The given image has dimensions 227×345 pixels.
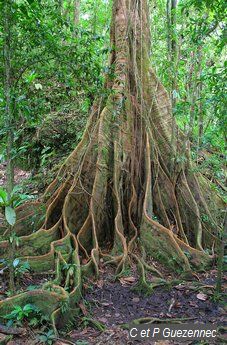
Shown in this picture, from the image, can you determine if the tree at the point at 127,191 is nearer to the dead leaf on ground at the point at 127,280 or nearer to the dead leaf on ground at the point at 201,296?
the dead leaf on ground at the point at 127,280

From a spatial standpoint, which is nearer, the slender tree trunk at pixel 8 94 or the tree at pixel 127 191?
the slender tree trunk at pixel 8 94

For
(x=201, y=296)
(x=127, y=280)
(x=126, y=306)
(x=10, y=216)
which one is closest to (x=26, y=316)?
(x=10, y=216)

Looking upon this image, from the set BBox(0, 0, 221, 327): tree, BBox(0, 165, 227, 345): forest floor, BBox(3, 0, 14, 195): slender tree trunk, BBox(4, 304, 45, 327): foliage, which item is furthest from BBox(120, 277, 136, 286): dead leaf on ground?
BBox(3, 0, 14, 195): slender tree trunk

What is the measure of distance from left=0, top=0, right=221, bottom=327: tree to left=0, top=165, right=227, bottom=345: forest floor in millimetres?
192

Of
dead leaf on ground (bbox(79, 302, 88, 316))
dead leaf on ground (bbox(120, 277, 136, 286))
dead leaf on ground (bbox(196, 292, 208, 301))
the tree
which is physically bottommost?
dead leaf on ground (bbox(196, 292, 208, 301))

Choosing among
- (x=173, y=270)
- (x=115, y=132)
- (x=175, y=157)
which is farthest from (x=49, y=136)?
(x=173, y=270)

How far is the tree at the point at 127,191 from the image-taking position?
5148mm

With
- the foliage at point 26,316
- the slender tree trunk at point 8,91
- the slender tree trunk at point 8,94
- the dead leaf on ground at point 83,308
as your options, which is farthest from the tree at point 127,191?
the slender tree trunk at point 8,91

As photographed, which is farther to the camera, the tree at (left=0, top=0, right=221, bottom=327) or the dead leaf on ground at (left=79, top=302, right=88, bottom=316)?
the tree at (left=0, top=0, right=221, bottom=327)

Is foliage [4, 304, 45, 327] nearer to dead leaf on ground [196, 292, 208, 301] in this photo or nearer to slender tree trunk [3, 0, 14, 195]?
slender tree trunk [3, 0, 14, 195]

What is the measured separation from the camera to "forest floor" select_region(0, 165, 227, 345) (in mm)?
3658

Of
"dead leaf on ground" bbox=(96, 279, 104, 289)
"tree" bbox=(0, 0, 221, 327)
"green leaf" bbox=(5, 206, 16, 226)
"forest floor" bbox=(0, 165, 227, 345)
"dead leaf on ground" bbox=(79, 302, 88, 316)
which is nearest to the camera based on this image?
"green leaf" bbox=(5, 206, 16, 226)

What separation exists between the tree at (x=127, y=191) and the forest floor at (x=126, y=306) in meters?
0.19

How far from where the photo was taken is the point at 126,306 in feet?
14.3
